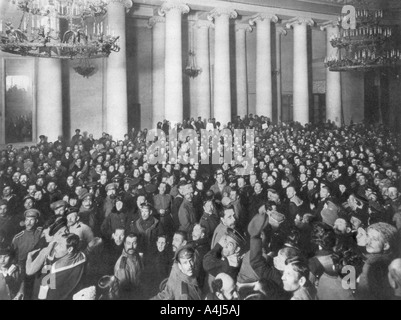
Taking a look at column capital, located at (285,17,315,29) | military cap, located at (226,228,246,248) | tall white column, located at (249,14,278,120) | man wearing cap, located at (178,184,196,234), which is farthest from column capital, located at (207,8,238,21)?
military cap, located at (226,228,246,248)

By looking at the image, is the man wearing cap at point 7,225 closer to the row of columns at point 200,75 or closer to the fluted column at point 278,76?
the row of columns at point 200,75

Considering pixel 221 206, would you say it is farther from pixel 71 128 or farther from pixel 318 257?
pixel 71 128

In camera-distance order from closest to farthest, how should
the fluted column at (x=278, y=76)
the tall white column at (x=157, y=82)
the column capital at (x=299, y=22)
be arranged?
1. the column capital at (x=299, y=22)
2. the tall white column at (x=157, y=82)
3. the fluted column at (x=278, y=76)

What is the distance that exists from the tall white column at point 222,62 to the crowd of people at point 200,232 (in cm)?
720

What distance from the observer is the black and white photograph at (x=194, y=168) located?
17.3 ft

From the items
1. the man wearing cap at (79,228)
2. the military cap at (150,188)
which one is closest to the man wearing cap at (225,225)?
the man wearing cap at (79,228)

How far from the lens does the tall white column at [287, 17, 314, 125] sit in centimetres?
2028

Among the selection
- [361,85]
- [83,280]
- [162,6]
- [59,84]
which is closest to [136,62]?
[162,6]

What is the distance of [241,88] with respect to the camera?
885 inches

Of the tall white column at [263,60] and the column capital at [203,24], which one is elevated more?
the column capital at [203,24]

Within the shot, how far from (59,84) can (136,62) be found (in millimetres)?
6412

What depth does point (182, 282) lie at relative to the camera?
502cm

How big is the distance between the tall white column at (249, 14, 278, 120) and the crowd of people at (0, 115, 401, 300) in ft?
29.1

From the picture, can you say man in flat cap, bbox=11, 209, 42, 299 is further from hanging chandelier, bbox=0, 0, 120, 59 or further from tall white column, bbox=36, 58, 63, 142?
tall white column, bbox=36, 58, 63, 142
